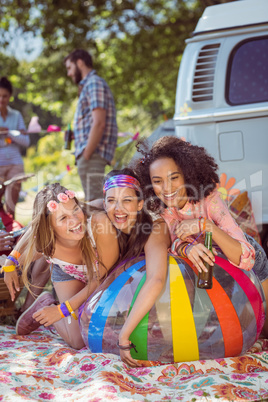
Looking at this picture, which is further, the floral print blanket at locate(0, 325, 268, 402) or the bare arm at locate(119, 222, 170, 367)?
the bare arm at locate(119, 222, 170, 367)

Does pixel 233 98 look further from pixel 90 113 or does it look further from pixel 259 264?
pixel 90 113

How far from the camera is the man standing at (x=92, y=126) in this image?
6.32m

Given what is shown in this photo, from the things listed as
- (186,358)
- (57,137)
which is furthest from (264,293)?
(57,137)

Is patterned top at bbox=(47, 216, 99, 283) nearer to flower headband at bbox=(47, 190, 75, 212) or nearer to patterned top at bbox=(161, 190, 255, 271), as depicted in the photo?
flower headband at bbox=(47, 190, 75, 212)

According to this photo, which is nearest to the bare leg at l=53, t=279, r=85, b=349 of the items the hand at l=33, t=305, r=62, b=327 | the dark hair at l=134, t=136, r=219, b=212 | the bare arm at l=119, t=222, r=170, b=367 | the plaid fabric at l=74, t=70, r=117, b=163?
the hand at l=33, t=305, r=62, b=327

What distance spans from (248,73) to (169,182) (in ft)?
Result: 6.69

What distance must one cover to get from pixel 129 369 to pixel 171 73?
1250cm

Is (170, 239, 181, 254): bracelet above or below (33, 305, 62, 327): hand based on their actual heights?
above

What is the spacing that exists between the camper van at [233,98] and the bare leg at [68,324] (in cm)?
176

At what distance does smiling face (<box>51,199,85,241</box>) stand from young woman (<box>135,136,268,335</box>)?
0.53m

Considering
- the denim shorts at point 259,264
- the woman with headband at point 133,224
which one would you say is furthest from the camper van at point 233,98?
the woman with headband at point 133,224

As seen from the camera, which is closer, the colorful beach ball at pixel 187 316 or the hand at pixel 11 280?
the colorful beach ball at pixel 187 316

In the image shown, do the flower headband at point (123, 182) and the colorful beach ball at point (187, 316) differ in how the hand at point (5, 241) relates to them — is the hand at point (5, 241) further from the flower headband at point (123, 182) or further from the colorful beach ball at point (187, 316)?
the colorful beach ball at point (187, 316)

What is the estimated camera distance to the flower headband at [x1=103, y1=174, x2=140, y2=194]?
3684 millimetres
